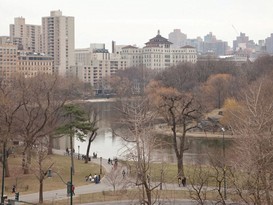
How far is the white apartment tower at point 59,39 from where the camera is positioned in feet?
550

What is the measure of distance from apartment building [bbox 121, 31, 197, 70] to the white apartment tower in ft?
76.9

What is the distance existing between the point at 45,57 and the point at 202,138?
98.1 m

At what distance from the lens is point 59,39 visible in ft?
559

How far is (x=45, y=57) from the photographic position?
15150 centimetres

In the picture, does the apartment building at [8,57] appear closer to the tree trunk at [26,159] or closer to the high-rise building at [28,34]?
the high-rise building at [28,34]

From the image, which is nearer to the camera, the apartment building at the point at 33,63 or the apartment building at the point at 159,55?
the apartment building at the point at 33,63

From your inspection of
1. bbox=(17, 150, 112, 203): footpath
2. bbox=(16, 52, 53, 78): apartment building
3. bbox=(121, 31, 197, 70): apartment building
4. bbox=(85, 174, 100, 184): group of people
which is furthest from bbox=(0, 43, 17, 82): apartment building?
bbox=(17, 150, 112, 203): footpath

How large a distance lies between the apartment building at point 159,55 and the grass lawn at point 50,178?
141609mm

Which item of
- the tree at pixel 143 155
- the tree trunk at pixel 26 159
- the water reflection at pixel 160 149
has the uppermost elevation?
the tree at pixel 143 155

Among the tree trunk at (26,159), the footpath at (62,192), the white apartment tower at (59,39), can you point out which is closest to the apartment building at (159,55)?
the white apartment tower at (59,39)

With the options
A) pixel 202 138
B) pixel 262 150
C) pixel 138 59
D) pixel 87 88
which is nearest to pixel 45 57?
pixel 87 88

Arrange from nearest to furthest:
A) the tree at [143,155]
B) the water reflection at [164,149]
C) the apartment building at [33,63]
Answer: the tree at [143,155], the water reflection at [164,149], the apartment building at [33,63]

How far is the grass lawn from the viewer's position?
102 feet

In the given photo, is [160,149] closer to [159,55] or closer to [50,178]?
[50,178]
